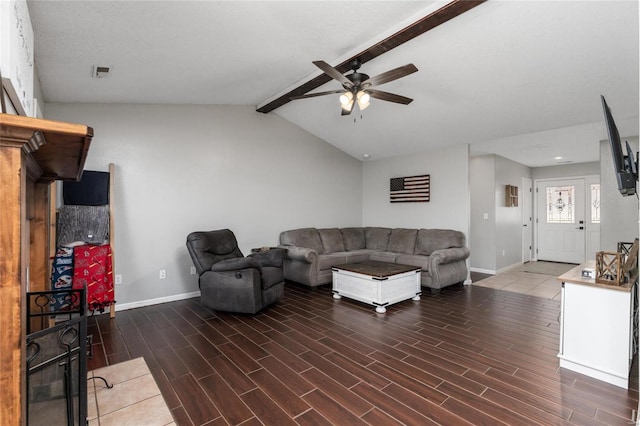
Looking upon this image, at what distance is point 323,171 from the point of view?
245 inches

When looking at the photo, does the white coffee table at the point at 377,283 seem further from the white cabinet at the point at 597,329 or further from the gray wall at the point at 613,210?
the gray wall at the point at 613,210

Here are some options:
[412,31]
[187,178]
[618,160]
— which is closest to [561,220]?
[618,160]

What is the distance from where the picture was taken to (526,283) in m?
5.34

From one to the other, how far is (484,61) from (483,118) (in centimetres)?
135

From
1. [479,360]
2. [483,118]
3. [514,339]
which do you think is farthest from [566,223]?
[479,360]

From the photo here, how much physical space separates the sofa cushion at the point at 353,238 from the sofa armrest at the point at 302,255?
1.25 meters

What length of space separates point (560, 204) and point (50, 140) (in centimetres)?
935

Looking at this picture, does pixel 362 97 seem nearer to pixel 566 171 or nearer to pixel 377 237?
pixel 377 237

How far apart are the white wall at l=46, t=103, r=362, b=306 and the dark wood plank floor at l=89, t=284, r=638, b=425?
28.4 inches

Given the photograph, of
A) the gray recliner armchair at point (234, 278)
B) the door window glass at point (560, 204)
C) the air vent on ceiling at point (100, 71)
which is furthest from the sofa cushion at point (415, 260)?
the door window glass at point (560, 204)

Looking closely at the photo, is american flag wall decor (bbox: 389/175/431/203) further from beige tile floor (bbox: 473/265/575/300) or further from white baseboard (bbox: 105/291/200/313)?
white baseboard (bbox: 105/291/200/313)

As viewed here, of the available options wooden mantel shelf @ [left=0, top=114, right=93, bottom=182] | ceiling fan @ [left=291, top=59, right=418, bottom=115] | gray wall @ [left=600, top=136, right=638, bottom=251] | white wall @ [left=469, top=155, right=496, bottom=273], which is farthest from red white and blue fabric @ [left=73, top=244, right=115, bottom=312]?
gray wall @ [left=600, top=136, right=638, bottom=251]

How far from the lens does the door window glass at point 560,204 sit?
291 inches

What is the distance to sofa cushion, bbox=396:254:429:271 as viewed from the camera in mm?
4805
